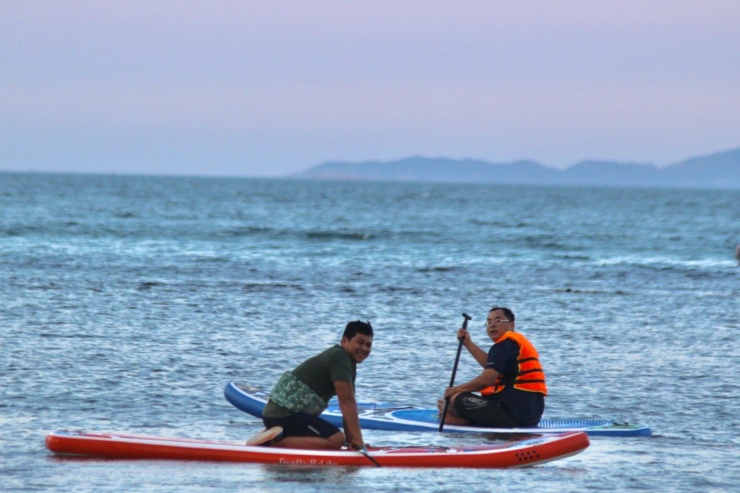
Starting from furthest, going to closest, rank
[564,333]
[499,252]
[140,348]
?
[499,252] < [564,333] < [140,348]

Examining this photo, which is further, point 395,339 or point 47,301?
point 47,301

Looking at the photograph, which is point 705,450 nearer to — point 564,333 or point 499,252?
point 564,333

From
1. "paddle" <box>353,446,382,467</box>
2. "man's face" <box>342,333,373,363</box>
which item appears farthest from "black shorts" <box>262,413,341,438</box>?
"man's face" <box>342,333,373,363</box>

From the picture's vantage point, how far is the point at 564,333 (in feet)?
64.8

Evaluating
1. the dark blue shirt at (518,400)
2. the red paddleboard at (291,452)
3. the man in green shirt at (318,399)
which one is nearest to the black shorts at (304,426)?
the man in green shirt at (318,399)

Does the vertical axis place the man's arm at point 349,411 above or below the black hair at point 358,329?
below

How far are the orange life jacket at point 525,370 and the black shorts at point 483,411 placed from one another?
0.53 ft

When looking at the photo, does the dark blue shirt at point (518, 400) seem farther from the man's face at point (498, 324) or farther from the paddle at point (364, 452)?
the paddle at point (364, 452)

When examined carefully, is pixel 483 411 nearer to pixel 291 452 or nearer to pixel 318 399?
pixel 318 399

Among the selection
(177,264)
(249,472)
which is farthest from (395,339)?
(177,264)

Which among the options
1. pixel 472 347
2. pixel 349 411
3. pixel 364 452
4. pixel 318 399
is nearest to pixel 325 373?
pixel 318 399

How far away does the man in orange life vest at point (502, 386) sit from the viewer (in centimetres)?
1123

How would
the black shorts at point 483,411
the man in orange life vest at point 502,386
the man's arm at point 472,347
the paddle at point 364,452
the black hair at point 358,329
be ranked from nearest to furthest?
the black hair at point 358,329, the paddle at point 364,452, the man in orange life vest at point 502,386, the man's arm at point 472,347, the black shorts at point 483,411

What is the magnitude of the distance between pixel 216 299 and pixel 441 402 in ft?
40.6
